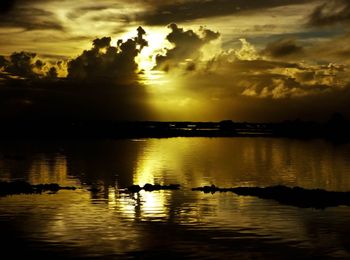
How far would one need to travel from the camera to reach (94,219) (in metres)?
39.2

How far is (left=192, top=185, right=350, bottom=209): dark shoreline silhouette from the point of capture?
46062 mm

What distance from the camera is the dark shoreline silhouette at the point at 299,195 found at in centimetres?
4606

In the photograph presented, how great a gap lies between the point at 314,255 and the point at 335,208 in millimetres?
14688

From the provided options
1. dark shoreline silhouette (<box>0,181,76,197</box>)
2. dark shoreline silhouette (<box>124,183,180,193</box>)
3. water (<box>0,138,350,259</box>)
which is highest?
dark shoreline silhouette (<box>0,181,76,197</box>)

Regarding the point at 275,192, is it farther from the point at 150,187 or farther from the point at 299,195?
the point at 150,187

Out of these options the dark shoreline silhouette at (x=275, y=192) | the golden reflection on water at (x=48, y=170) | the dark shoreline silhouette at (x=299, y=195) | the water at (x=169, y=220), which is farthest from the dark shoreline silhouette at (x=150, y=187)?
the golden reflection on water at (x=48, y=170)

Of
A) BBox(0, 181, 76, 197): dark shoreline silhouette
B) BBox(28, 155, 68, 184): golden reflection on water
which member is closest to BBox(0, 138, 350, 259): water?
BBox(28, 155, 68, 184): golden reflection on water

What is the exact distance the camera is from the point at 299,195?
48969 mm

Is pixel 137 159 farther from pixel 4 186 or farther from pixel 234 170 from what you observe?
pixel 4 186

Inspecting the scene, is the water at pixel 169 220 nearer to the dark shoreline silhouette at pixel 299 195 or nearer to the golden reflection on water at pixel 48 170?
the golden reflection on water at pixel 48 170

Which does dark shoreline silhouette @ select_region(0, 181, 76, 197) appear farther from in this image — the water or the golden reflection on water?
the golden reflection on water

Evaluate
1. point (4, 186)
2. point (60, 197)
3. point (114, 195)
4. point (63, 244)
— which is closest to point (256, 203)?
point (114, 195)

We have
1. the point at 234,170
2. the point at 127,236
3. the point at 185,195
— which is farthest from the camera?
the point at 234,170

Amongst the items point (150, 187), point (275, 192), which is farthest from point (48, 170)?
point (275, 192)
